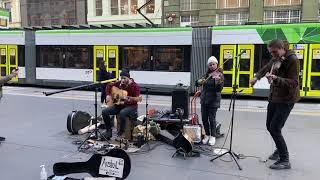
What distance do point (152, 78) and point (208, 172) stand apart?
10.8 m

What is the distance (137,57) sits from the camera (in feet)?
55.1

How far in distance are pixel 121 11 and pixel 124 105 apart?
29346 millimetres

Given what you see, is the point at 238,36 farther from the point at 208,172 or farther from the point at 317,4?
the point at 317,4

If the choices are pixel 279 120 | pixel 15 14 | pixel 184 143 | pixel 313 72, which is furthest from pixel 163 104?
pixel 15 14

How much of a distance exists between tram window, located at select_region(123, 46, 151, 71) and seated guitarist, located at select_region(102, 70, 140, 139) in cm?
881

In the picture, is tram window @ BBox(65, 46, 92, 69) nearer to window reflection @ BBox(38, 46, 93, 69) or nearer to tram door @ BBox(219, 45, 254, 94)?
window reflection @ BBox(38, 46, 93, 69)

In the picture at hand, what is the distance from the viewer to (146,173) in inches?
228

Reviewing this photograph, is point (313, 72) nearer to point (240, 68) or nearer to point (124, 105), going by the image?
point (240, 68)

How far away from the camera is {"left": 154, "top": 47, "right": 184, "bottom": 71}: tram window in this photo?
1608 cm

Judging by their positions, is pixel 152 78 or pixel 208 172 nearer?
pixel 208 172

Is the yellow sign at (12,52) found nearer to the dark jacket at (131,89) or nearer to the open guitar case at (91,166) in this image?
the dark jacket at (131,89)

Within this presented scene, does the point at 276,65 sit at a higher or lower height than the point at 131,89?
higher

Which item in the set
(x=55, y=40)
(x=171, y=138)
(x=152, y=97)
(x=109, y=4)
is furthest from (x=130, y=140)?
(x=109, y=4)

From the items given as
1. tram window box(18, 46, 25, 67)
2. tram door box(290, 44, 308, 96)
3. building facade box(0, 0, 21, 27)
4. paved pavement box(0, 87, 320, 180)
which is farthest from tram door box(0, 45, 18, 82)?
building facade box(0, 0, 21, 27)
